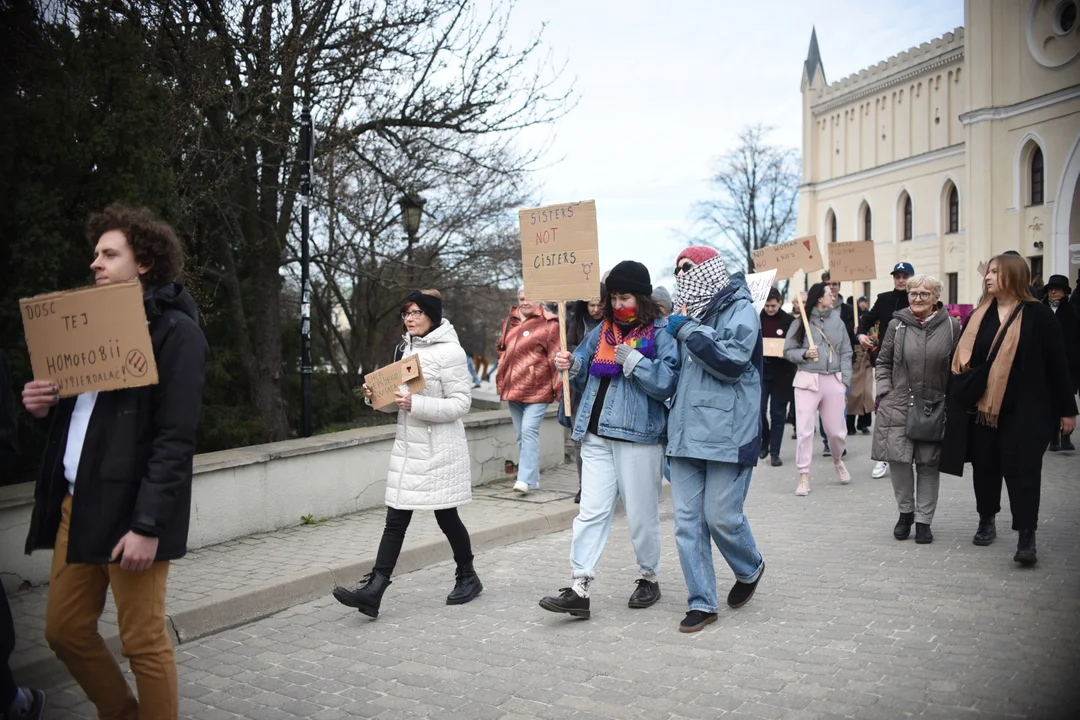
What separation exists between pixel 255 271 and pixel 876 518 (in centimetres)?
920

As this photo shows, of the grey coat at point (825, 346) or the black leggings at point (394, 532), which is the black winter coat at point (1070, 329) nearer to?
the grey coat at point (825, 346)

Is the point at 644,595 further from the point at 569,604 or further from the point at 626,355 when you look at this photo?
the point at 626,355

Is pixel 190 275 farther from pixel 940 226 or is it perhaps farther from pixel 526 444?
pixel 940 226

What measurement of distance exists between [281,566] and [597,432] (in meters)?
2.50

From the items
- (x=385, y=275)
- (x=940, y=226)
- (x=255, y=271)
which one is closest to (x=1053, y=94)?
(x=940, y=226)

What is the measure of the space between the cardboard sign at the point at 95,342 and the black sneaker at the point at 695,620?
311cm

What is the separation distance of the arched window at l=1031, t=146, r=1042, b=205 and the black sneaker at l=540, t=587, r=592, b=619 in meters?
38.0

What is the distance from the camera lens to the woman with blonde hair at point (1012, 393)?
21.0 ft

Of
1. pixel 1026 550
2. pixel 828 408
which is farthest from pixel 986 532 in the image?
pixel 828 408

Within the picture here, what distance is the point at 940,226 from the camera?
45000 millimetres

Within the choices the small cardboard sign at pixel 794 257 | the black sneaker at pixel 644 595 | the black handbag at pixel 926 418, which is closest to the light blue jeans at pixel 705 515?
the black sneaker at pixel 644 595

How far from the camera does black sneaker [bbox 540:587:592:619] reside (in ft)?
18.0

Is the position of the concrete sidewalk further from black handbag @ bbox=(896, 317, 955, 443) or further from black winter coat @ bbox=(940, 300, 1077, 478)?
black winter coat @ bbox=(940, 300, 1077, 478)

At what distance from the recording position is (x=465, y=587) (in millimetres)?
6180
